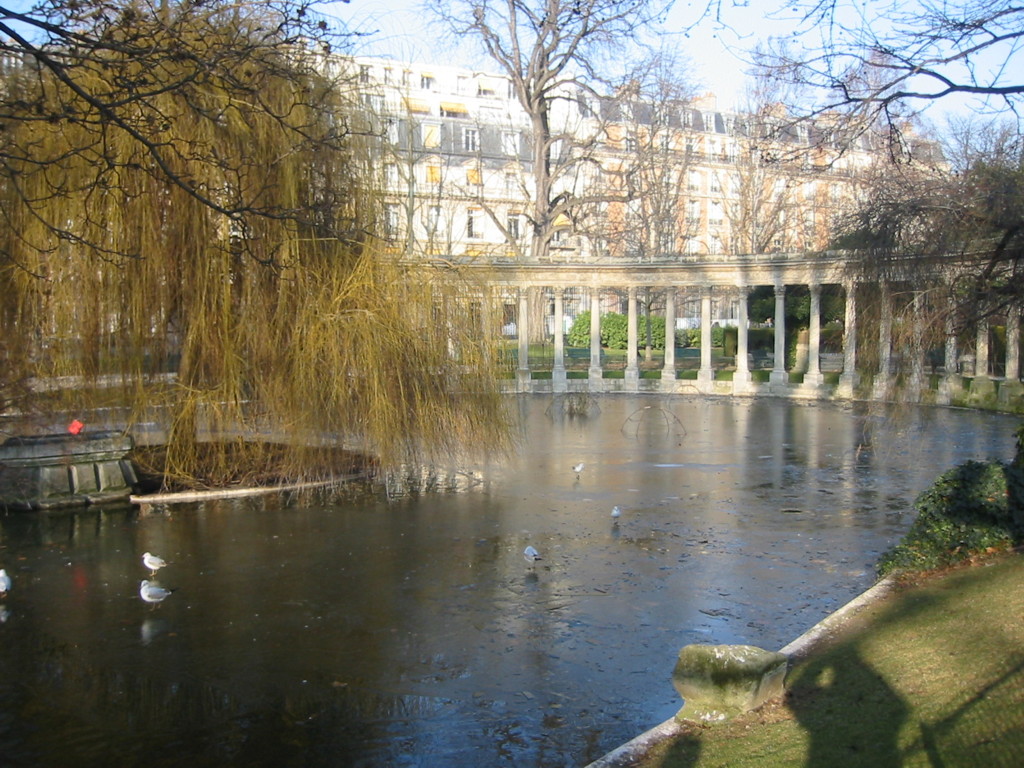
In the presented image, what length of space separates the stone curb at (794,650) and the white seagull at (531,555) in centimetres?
397

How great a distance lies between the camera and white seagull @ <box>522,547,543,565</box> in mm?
12484

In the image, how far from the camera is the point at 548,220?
41.8 m

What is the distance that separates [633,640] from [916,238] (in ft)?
32.7

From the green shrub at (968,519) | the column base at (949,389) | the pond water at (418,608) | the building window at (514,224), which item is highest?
the building window at (514,224)

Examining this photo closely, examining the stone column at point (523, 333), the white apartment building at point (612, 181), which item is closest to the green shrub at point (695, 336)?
the white apartment building at point (612, 181)

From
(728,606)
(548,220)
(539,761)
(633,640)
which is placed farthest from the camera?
(548,220)

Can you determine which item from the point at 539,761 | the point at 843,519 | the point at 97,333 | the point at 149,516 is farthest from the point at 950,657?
the point at 97,333

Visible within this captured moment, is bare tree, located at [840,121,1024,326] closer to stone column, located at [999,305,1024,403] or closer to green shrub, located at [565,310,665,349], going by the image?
stone column, located at [999,305,1024,403]

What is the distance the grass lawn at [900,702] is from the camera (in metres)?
6.14

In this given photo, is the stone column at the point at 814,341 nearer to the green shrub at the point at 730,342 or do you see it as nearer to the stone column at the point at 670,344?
the stone column at the point at 670,344

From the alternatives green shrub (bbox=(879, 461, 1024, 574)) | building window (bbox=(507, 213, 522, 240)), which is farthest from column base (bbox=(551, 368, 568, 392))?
green shrub (bbox=(879, 461, 1024, 574))

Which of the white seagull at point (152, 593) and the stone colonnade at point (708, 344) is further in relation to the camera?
the stone colonnade at point (708, 344)

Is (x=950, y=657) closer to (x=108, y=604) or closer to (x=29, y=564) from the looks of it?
(x=108, y=604)

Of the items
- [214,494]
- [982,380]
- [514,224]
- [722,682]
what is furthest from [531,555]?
[514,224]
